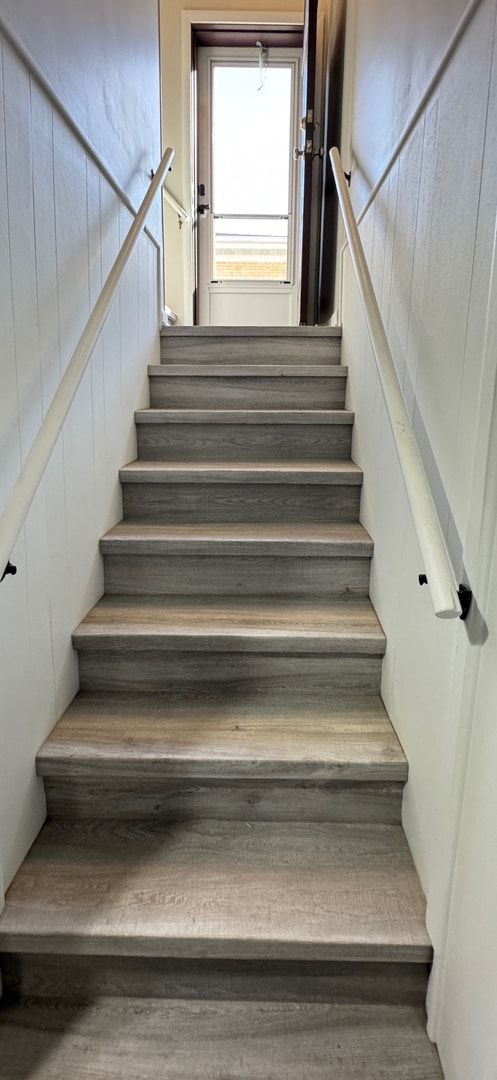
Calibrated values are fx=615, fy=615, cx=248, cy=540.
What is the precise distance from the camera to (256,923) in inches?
47.1

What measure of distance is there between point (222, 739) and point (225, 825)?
7.6 inches

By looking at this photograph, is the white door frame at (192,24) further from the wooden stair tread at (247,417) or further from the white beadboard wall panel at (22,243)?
the white beadboard wall panel at (22,243)

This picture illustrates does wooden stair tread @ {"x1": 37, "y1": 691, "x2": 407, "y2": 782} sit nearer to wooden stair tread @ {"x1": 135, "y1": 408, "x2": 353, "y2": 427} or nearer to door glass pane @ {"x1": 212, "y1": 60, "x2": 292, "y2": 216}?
wooden stair tread @ {"x1": 135, "y1": 408, "x2": 353, "y2": 427}

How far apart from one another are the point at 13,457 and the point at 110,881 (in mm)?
900

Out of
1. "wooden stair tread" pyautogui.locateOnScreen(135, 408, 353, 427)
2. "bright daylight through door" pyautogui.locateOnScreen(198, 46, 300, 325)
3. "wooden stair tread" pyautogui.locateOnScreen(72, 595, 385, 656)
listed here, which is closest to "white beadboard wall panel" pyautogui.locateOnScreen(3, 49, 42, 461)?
"wooden stair tread" pyautogui.locateOnScreen(72, 595, 385, 656)

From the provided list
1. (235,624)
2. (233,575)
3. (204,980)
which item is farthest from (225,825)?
(233,575)

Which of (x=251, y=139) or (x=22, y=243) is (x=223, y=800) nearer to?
(x=22, y=243)

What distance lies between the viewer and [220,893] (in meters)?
1.26

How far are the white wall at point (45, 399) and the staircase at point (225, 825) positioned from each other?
0.10 m

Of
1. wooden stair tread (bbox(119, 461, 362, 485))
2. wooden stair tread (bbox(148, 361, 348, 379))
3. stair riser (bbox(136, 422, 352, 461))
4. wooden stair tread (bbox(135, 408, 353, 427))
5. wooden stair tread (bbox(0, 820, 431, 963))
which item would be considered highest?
wooden stair tread (bbox(148, 361, 348, 379))

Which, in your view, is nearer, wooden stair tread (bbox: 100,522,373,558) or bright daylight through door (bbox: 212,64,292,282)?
wooden stair tread (bbox: 100,522,373,558)

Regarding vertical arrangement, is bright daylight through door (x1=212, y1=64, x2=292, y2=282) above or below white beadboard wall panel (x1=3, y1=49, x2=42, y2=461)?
above

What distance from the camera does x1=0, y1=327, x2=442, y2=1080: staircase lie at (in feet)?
3.78

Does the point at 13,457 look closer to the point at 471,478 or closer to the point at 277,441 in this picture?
the point at 471,478
